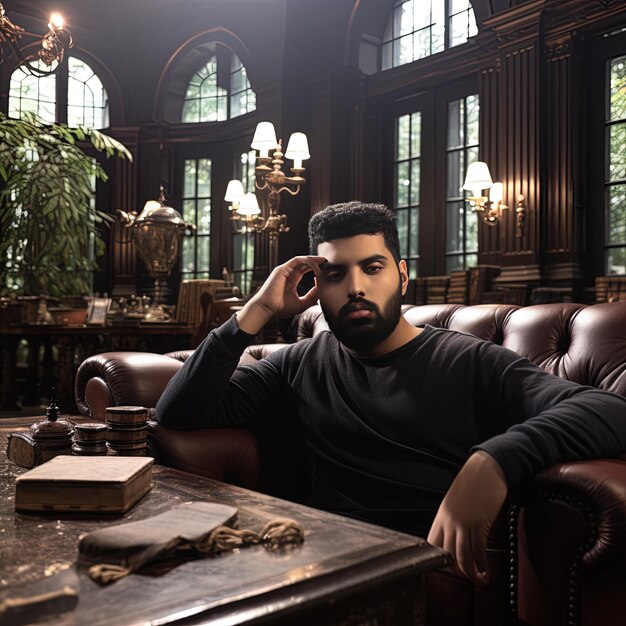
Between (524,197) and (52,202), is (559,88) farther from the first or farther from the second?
(52,202)

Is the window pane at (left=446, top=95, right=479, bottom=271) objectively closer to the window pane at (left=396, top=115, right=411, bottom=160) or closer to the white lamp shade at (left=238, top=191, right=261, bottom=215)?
the window pane at (left=396, top=115, right=411, bottom=160)

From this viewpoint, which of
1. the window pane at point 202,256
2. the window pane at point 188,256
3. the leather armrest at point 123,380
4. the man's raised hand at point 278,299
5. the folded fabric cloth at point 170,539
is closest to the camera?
the folded fabric cloth at point 170,539

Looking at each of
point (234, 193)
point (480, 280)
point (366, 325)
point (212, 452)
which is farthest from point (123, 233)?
point (366, 325)

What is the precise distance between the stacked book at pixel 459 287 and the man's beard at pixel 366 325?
4.92 meters

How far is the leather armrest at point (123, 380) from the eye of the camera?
2205 mm

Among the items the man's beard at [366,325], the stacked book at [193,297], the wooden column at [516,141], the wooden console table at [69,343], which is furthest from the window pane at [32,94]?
the man's beard at [366,325]

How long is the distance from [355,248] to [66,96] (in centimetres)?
956

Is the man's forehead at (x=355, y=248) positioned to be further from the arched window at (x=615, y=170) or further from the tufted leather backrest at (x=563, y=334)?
the arched window at (x=615, y=170)

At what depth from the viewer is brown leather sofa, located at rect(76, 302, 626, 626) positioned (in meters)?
1.25

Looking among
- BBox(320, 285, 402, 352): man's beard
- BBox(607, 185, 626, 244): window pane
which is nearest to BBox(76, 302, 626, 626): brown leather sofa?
BBox(320, 285, 402, 352): man's beard

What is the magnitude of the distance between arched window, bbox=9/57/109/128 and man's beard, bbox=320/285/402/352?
29.8 ft

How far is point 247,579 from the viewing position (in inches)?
34.7

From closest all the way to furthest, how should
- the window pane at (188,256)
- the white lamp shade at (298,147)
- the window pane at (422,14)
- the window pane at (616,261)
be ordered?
the window pane at (616,261) → the white lamp shade at (298,147) → the window pane at (422,14) → the window pane at (188,256)

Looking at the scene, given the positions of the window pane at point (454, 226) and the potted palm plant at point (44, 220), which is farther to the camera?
the potted palm plant at point (44, 220)
